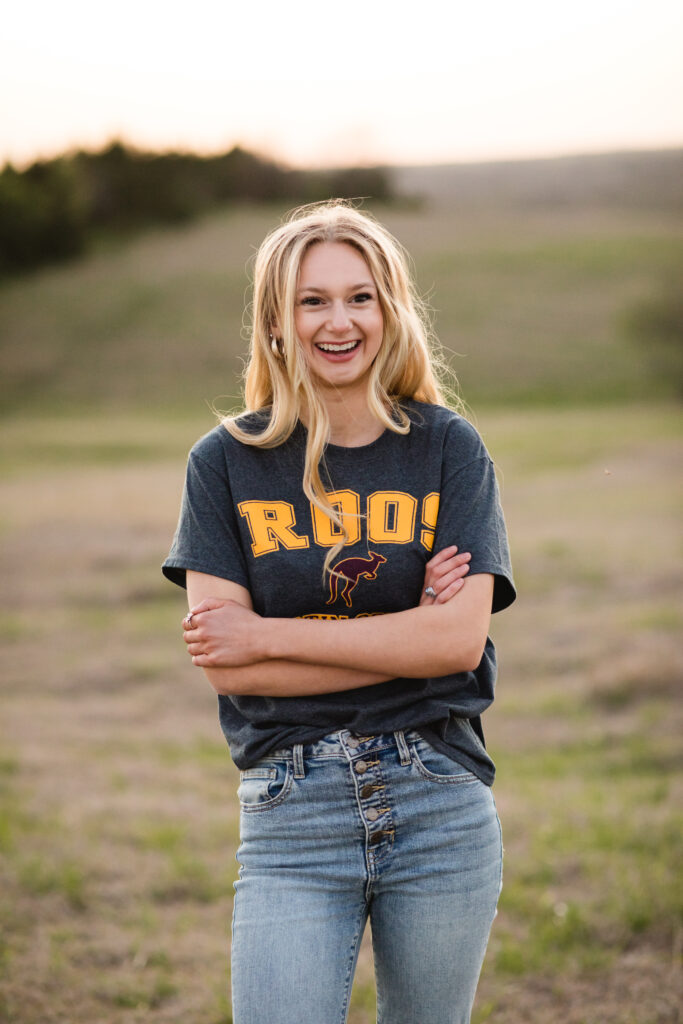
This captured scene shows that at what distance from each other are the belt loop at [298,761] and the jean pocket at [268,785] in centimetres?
2

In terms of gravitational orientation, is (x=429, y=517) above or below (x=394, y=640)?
above

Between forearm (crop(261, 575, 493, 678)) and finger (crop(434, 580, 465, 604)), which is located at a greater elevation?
finger (crop(434, 580, 465, 604))

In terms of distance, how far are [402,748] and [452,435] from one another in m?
0.74

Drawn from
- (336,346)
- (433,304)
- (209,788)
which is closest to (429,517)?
(336,346)

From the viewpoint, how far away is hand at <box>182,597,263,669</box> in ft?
7.27

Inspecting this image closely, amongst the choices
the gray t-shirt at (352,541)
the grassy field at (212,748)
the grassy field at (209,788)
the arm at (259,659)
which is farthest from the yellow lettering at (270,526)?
the grassy field at (212,748)

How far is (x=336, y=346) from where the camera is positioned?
7.95ft

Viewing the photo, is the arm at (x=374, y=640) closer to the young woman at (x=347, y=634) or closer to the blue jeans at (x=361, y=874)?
the young woman at (x=347, y=634)

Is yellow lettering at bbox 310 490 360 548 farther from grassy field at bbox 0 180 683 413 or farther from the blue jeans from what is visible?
grassy field at bbox 0 180 683 413

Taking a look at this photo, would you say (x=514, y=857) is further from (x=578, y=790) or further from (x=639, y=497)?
(x=639, y=497)

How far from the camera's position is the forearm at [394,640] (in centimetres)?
219

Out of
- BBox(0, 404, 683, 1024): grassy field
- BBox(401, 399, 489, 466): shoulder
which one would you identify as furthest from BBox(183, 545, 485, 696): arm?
BBox(0, 404, 683, 1024): grassy field

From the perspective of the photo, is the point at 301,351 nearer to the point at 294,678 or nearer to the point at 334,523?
the point at 334,523

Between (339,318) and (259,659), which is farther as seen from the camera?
(339,318)
